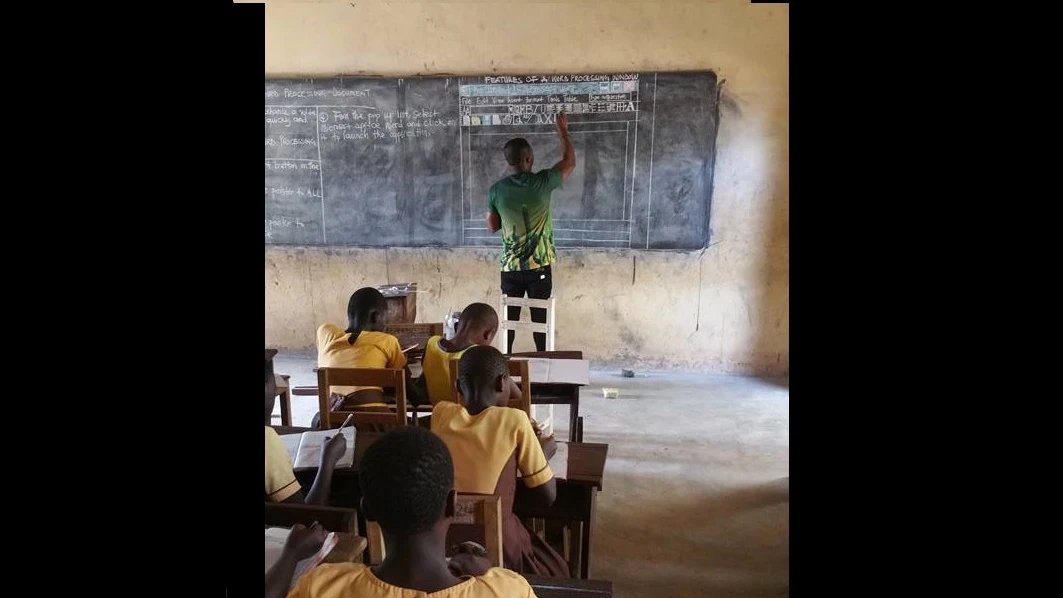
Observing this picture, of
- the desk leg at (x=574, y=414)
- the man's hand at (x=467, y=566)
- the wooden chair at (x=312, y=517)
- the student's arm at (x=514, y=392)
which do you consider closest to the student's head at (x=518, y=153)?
the desk leg at (x=574, y=414)

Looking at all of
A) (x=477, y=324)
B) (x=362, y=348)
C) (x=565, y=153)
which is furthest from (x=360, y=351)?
(x=565, y=153)

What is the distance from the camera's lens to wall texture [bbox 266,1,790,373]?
481 cm

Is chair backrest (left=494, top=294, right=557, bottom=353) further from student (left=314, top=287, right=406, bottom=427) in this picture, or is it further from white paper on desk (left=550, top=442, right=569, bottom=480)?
white paper on desk (left=550, top=442, right=569, bottom=480)

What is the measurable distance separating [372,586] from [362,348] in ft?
5.85

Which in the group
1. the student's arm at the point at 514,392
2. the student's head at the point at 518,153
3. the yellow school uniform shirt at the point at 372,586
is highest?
the student's head at the point at 518,153

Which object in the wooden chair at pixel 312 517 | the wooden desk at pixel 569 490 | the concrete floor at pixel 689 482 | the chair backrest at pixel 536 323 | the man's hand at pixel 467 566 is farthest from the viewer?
the chair backrest at pixel 536 323

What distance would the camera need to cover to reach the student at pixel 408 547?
1101 millimetres

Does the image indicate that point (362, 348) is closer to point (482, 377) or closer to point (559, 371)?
point (559, 371)

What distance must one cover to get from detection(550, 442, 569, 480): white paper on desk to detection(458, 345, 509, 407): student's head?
0.90 ft

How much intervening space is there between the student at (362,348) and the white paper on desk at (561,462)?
2.63 ft

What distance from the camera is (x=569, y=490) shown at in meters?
2.21

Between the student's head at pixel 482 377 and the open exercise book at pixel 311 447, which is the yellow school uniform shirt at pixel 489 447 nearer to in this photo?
the student's head at pixel 482 377
